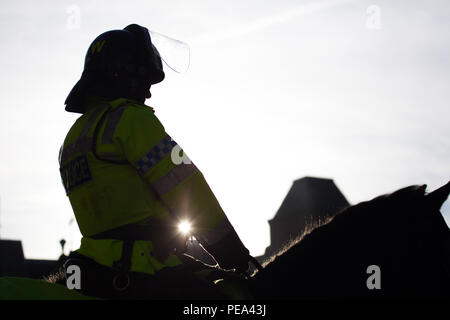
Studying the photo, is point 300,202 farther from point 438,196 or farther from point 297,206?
point 438,196

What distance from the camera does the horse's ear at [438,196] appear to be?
10.3 feet

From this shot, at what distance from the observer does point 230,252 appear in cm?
304

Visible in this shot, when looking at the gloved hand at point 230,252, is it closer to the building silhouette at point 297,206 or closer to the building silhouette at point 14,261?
the building silhouette at point 297,206

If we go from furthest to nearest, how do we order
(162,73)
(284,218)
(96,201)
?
(284,218)
(162,73)
(96,201)

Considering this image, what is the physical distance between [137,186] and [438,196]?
6.20 ft

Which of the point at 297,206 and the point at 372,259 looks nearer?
the point at 372,259

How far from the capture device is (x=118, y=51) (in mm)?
3443

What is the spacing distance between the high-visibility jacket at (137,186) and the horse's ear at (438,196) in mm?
1248

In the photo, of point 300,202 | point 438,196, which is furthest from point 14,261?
point 438,196

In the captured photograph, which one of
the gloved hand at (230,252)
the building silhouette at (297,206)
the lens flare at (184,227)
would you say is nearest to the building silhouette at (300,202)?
the building silhouette at (297,206)
